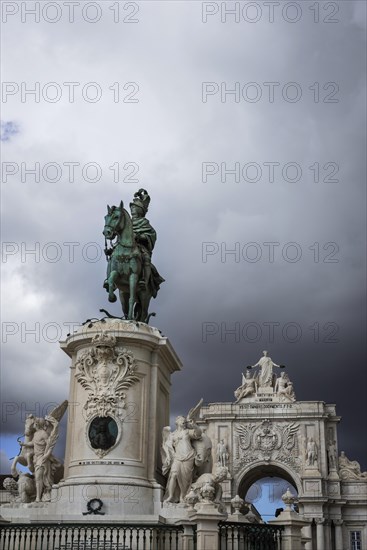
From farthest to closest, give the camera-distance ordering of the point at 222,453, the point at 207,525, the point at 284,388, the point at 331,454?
the point at 284,388
the point at 331,454
the point at 222,453
the point at 207,525

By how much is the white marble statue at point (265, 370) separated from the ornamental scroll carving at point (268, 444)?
3.36m

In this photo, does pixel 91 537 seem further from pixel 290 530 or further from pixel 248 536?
pixel 290 530

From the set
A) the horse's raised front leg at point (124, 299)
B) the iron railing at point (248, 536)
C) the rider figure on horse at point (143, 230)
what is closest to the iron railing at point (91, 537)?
the iron railing at point (248, 536)

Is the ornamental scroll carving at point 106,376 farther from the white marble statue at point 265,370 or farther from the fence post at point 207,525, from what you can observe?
the white marble statue at point 265,370

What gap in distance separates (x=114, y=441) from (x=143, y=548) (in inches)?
119

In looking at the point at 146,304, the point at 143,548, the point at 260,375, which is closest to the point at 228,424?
the point at 260,375

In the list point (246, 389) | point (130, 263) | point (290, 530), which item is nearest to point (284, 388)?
point (246, 389)

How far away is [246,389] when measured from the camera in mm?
65875

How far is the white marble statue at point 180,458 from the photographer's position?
1747 centimetres

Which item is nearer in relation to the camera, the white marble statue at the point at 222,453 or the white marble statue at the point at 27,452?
the white marble statue at the point at 27,452

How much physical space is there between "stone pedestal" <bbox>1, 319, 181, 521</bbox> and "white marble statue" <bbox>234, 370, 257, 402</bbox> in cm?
4738

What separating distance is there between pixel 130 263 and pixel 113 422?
3.97 metres

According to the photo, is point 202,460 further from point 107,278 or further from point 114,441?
point 107,278

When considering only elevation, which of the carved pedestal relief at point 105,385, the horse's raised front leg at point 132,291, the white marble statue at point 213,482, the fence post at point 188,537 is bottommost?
the fence post at point 188,537
